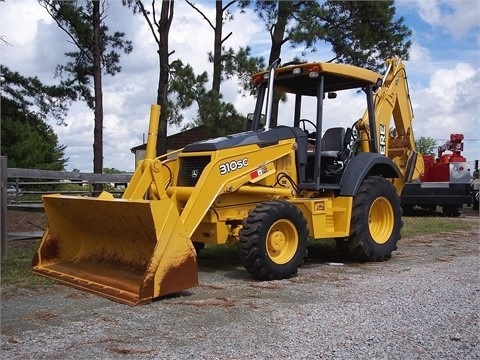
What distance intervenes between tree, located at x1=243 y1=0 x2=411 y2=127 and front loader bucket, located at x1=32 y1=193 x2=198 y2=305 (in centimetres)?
866

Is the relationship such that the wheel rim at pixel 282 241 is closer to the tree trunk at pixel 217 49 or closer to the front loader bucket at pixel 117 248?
the front loader bucket at pixel 117 248

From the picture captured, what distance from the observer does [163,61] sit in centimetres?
1377

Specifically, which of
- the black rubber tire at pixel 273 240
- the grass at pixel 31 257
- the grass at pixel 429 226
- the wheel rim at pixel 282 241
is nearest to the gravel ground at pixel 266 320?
the black rubber tire at pixel 273 240

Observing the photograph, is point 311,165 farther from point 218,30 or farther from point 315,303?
point 218,30

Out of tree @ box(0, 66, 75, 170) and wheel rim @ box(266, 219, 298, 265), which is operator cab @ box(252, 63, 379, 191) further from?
tree @ box(0, 66, 75, 170)

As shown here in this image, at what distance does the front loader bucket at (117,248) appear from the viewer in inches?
Answer: 208

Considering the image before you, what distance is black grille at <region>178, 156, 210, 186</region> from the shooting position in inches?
264

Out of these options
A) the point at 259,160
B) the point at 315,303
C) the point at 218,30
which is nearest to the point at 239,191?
the point at 259,160

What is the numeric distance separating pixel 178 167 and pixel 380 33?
9.65 metres

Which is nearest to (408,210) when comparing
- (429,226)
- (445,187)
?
(445,187)

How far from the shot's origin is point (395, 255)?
27.6 feet

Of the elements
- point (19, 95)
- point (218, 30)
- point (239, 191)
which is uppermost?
point (218, 30)

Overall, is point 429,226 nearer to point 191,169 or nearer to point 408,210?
point 408,210

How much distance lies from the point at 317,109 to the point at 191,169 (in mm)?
1998
